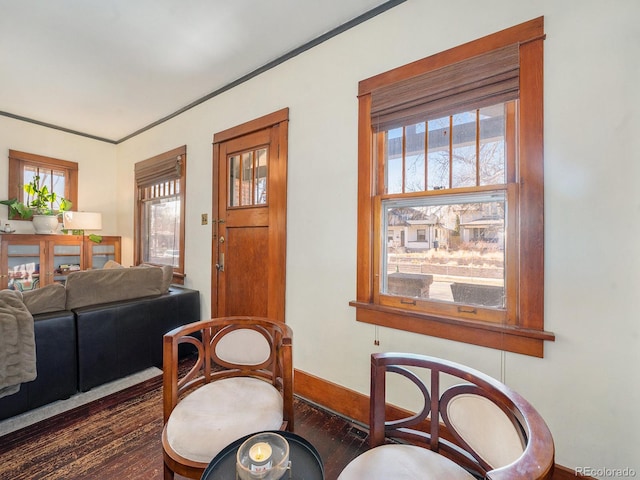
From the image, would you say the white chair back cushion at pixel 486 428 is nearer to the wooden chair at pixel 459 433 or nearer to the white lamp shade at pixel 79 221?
the wooden chair at pixel 459 433

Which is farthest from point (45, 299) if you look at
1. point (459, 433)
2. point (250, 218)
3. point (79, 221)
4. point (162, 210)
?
point (459, 433)

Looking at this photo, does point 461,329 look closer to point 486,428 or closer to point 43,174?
point 486,428

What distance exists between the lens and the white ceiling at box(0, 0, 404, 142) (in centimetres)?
189

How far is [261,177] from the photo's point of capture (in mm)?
2602

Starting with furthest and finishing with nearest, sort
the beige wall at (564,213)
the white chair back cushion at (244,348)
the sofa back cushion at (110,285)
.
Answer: the sofa back cushion at (110,285) → the white chair back cushion at (244,348) → the beige wall at (564,213)

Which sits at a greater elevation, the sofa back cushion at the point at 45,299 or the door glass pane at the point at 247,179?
the door glass pane at the point at 247,179

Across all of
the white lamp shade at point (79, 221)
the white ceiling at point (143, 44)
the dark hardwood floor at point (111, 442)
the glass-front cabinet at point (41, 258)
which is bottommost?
the dark hardwood floor at point (111, 442)

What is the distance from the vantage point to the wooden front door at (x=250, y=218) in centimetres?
238

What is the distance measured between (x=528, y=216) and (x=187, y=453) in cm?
173

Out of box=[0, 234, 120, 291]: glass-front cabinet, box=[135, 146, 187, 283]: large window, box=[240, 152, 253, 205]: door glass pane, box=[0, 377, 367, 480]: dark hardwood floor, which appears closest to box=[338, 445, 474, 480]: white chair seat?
box=[0, 377, 367, 480]: dark hardwood floor

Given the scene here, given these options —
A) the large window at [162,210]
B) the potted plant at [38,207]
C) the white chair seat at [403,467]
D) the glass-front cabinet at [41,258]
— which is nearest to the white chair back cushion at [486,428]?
the white chair seat at [403,467]

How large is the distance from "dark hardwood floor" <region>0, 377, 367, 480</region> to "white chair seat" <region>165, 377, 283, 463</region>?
0.58m

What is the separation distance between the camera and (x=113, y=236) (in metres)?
4.38

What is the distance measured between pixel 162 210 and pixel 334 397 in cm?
316
